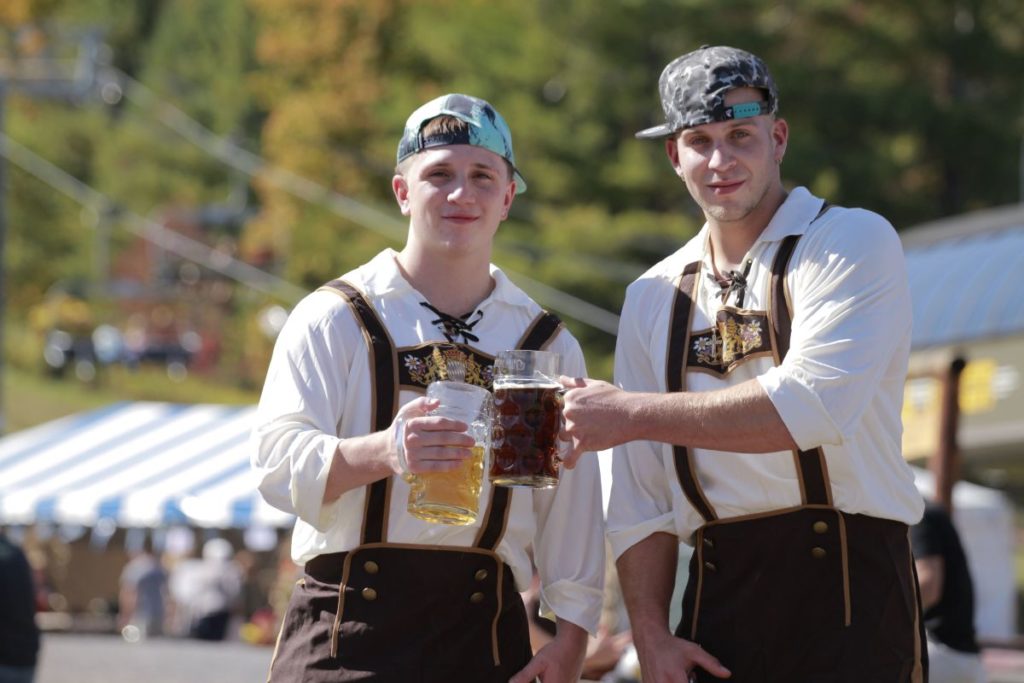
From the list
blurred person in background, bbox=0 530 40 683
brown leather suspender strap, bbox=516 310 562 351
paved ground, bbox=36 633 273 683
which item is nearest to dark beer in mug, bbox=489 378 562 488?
brown leather suspender strap, bbox=516 310 562 351

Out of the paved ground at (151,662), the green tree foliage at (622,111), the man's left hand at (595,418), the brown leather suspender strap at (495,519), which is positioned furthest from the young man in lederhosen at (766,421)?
the green tree foliage at (622,111)

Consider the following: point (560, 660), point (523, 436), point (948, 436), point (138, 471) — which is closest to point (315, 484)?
point (523, 436)

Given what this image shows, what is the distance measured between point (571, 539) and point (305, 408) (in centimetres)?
70

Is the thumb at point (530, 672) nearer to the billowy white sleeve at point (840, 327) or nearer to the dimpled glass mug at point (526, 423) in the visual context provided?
the dimpled glass mug at point (526, 423)

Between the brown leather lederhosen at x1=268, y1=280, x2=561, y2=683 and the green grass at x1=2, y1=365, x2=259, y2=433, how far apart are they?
43964 mm

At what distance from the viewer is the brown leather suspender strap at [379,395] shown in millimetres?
3594

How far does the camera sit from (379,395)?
142 inches

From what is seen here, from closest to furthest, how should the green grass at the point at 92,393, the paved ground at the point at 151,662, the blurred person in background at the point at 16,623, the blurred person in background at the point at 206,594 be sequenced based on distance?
the blurred person in background at the point at 16,623 → the paved ground at the point at 151,662 → the blurred person in background at the point at 206,594 → the green grass at the point at 92,393

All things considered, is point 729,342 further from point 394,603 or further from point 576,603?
point 394,603

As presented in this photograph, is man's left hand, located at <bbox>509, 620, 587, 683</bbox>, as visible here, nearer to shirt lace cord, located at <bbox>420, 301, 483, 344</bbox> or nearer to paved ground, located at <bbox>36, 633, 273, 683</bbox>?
shirt lace cord, located at <bbox>420, 301, 483, 344</bbox>

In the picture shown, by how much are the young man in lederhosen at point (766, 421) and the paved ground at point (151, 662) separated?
9.57 metres

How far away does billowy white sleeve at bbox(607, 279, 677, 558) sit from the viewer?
12.5ft

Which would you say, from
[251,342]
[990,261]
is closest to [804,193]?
[990,261]

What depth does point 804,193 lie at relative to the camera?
3.73m
